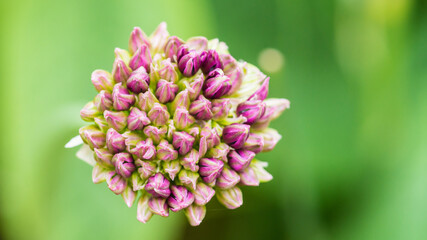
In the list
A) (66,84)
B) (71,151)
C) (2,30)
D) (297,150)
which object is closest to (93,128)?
(71,151)

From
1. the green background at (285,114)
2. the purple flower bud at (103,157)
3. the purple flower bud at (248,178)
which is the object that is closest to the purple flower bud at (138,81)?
the purple flower bud at (103,157)

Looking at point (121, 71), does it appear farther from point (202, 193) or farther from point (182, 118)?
point (202, 193)

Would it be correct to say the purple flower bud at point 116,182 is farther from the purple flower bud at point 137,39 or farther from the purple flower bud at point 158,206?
the purple flower bud at point 137,39

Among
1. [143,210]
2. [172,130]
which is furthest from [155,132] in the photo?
[143,210]

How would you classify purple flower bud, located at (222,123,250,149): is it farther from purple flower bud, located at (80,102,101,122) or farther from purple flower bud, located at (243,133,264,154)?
purple flower bud, located at (80,102,101,122)

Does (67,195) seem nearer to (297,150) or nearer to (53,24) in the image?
(53,24)
